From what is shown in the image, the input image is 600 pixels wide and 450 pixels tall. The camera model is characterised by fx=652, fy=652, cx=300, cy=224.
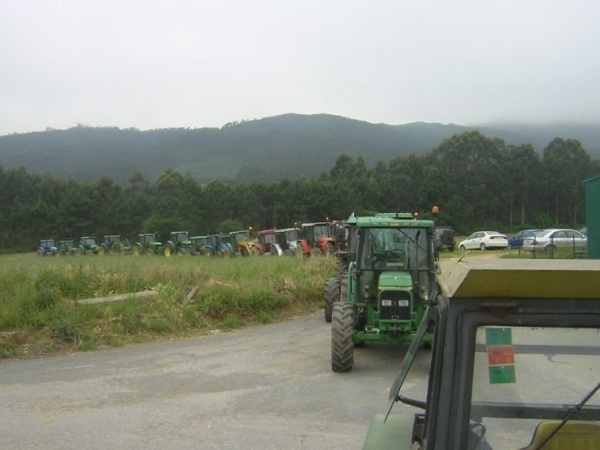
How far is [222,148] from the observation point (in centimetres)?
12788

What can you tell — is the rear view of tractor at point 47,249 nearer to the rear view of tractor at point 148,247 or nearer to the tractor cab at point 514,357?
the rear view of tractor at point 148,247

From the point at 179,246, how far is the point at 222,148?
86382mm

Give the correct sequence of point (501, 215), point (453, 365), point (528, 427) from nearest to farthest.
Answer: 1. point (453, 365)
2. point (528, 427)
3. point (501, 215)

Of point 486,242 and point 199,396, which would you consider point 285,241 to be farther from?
point 199,396

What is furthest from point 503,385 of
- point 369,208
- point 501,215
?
point 501,215

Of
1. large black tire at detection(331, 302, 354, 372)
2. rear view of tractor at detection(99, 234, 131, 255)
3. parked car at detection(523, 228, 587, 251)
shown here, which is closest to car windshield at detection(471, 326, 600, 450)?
large black tire at detection(331, 302, 354, 372)

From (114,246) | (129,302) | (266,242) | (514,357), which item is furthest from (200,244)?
(514,357)

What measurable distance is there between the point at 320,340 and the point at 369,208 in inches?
1949

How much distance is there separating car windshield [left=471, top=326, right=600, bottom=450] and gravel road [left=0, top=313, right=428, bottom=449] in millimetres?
3870

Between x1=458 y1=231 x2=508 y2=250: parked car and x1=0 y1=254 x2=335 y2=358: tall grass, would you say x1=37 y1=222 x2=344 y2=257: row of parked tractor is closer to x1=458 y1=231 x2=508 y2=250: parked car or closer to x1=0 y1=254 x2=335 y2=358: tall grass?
x1=458 y1=231 x2=508 y2=250: parked car

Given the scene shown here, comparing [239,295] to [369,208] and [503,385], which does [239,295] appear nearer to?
[503,385]

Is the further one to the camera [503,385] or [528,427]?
[528,427]

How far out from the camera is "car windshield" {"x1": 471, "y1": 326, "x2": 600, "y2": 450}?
1.87 m

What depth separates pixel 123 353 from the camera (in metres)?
11.0
